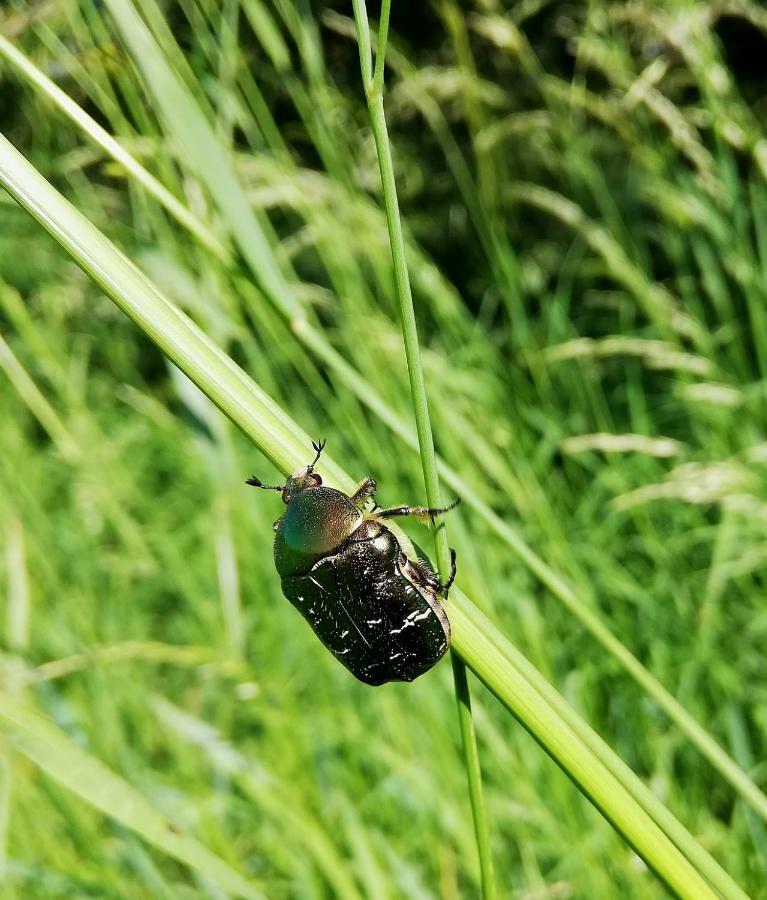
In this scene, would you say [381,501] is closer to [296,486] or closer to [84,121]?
[296,486]

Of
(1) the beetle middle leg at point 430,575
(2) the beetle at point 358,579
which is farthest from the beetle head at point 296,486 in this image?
(1) the beetle middle leg at point 430,575

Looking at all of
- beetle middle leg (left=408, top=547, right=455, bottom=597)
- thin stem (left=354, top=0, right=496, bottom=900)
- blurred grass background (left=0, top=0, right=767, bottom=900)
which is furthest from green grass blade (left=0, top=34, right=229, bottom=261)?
beetle middle leg (left=408, top=547, right=455, bottom=597)

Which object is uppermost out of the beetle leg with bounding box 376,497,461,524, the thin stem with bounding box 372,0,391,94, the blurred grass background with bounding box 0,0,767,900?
the thin stem with bounding box 372,0,391,94

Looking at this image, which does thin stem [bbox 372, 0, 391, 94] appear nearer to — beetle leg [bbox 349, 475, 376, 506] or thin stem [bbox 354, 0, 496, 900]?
thin stem [bbox 354, 0, 496, 900]

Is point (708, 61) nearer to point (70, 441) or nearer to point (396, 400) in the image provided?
point (396, 400)

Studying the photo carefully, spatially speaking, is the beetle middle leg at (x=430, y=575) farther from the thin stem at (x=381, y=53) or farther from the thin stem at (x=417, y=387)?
the thin stem at (x=381, y=53)

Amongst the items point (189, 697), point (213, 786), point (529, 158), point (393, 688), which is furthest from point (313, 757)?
point (529, 158)
